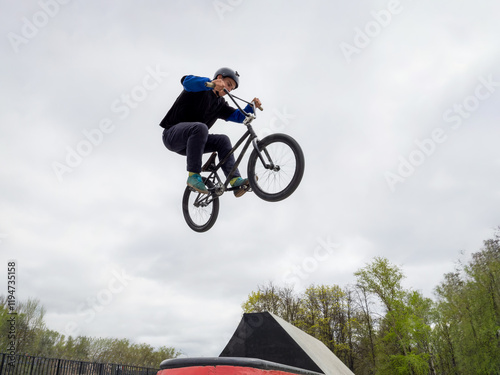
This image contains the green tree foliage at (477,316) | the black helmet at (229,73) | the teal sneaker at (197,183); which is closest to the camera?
the teal sneaker at (197,183)

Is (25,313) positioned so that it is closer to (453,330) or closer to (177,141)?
(177,141)

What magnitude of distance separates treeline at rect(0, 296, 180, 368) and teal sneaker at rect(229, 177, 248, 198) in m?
23.6

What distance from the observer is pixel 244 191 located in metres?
4.80

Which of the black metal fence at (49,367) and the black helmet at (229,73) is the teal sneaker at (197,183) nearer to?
the black helmet at (229,73)

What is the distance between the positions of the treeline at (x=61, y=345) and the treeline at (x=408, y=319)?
15.0 meters

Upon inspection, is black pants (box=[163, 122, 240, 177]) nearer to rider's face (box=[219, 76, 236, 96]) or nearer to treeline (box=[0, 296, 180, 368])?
rider's face (box=[219, 76, 236, 96])

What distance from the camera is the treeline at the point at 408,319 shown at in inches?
907

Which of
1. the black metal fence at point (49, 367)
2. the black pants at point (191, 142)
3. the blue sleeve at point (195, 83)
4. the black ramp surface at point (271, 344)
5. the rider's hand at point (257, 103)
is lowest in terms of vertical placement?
the black metal fence at point (49, 367)

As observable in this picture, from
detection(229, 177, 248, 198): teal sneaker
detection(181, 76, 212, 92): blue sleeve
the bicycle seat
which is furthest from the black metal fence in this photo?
detection(181, 76, 212, 92): blue sleeve

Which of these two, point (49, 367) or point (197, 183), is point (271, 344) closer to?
point (197, 183)

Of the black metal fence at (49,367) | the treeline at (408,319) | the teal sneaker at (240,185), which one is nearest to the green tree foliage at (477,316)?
the treeline at (408,319)

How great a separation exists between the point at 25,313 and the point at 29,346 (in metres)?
2.98

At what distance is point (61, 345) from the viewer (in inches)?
1182

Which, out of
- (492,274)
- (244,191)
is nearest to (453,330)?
(492,274)
